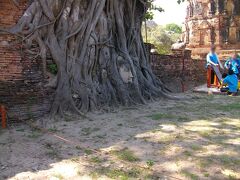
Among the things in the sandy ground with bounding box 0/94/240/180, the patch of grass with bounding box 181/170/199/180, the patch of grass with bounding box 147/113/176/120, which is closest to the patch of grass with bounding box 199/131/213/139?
the sandy ground with bounding box 0/94/240/180

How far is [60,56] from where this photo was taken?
6.85 meters

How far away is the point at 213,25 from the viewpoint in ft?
77.4

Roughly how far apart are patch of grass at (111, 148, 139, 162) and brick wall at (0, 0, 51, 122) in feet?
8.16

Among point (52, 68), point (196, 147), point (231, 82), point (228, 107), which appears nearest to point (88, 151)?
point (196, 147)

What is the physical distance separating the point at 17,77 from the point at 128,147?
2.74 m

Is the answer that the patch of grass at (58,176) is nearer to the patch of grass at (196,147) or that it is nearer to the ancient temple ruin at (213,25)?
the patch of grass at (196,147)

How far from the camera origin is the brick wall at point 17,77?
6086 mm

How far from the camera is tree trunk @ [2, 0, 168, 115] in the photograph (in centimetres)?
668

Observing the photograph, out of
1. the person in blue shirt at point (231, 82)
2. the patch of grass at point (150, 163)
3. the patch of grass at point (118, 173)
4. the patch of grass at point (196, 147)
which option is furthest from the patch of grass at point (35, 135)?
the person in blue shirt at point (231, 82)

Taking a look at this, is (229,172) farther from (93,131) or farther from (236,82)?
(236,82)

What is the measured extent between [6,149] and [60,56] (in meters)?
2.66

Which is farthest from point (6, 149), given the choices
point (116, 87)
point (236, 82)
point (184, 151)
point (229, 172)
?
point (236, 82)

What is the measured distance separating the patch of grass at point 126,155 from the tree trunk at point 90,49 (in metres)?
2.35

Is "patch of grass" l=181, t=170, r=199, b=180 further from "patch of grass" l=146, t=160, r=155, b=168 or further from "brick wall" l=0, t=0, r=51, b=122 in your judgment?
"brick wall" l=0, t=0, r=51, b=122
